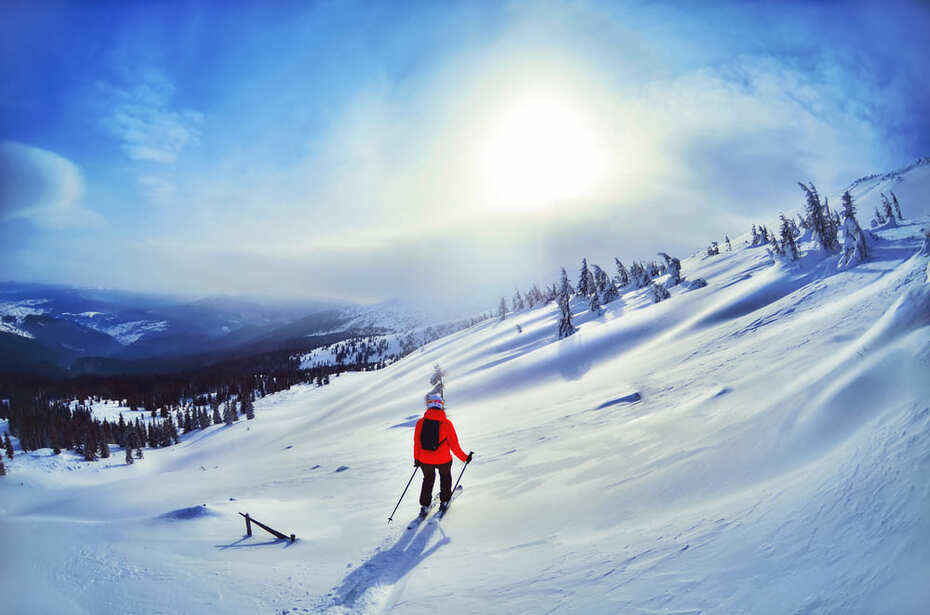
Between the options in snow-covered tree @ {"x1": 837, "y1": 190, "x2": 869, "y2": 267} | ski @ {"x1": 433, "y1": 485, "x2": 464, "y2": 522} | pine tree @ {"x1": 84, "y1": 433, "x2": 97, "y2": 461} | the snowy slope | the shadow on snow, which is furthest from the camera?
pine tree @ {"x1": 84, "y1": 433, "x2": 97, "y2": 461}

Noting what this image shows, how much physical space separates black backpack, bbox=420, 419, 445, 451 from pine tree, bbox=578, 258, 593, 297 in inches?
2253

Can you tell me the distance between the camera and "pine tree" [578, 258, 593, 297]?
62.7 metres

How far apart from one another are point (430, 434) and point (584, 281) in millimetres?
61588

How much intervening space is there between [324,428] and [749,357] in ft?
113

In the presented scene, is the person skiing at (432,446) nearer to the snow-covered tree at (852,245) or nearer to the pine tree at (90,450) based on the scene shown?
the snow-covered tree at (852,245)

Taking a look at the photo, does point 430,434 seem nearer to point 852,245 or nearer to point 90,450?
point 852,245

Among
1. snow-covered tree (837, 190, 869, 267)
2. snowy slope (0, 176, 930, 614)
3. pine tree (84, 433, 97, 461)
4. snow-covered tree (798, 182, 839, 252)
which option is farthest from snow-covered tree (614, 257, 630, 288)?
pine tree (84, 433, 97, 461)

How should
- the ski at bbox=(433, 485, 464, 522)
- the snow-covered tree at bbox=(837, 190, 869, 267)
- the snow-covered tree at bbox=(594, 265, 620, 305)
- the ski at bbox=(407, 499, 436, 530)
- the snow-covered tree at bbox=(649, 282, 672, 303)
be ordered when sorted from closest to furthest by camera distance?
the ski at bbox=(407, 499, 436, 530) < the ski at bbox=(433, 485, 464, 522) < the snow-covered tree at bbox=(837, 190, 869, 267) < the snow-covered tree at bbox=(649, 282, 672, 303) < the snow-covered tree at bbox=(594, 265, 620, 305)

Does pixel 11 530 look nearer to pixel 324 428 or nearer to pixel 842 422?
pixel 842 422

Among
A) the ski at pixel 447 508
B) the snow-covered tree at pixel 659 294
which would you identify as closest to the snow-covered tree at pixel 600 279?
the snow-covered tree at pixel 659 294

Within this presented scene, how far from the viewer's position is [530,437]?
45.0ft

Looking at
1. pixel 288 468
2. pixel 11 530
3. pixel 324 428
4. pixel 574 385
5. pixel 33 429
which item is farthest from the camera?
pixel 33 429

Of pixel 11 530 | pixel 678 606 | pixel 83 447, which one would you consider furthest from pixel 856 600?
pixel 83 447

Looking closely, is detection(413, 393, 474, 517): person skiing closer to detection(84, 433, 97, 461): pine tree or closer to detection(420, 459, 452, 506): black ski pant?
detection(420, 459, 452, 506): black ski pant
